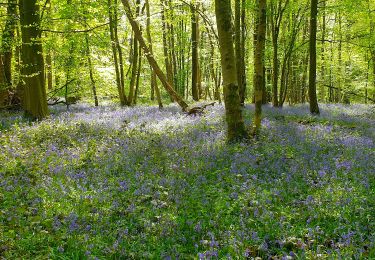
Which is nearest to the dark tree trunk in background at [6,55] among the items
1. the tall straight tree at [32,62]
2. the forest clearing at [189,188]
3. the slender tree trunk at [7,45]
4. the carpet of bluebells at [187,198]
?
the slender tree trunk at [7,45]

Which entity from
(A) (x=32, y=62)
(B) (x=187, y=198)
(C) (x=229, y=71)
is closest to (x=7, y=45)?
(A) (x=32, y=62)

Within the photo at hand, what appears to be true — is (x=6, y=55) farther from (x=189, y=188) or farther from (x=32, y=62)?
(x=189, y=188)

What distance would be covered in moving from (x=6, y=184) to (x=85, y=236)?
309cm

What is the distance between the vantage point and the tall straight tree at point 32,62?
46.2 ft

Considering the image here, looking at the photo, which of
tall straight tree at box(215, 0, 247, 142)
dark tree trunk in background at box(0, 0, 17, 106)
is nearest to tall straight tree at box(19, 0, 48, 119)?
dark tree trunk in background at box(0, 0, 17, 106)

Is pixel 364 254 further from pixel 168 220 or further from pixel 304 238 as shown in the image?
pixel 168 220

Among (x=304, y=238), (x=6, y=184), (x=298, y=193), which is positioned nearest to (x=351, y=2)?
(x=298, y=193)

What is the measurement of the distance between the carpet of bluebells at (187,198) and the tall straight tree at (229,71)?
59 cm

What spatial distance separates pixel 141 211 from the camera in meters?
5.97

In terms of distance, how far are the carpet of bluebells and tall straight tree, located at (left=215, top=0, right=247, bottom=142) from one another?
0.59 m

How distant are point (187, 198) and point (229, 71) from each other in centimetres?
499

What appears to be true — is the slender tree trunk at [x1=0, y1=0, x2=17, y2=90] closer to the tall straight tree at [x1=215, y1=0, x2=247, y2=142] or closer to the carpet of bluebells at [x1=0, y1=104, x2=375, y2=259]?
the carpet of bluebells at [x1=0, y1=104, x2=375, y2=259]

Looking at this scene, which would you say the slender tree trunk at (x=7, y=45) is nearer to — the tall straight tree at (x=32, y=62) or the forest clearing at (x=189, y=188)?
the tall straight tree at (x=32, y=62)

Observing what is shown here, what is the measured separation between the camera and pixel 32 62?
569 inches
